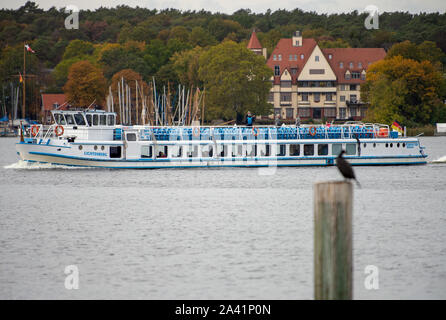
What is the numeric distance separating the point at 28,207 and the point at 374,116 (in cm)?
8546

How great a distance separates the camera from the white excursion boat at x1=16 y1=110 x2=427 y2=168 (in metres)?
62.8

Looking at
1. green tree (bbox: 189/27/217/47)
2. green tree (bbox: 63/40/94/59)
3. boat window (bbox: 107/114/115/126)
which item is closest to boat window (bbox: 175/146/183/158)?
boat window (bbox: 107/114/115/126)

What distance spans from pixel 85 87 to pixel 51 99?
1091 inches

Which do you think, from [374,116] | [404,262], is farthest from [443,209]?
[374,116]

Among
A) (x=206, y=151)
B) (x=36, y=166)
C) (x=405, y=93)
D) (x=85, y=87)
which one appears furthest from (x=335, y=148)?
(x=85, y=87)

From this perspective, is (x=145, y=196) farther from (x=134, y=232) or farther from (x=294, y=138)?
(x=294, y=138)

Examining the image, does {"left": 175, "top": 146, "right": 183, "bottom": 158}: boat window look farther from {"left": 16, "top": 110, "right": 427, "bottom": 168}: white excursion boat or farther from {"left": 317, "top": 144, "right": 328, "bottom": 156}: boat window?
{"left": 317, "top": 144, "right": 328, "bottom": 156}: boat window

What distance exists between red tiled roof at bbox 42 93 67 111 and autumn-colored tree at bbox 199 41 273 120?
46290 mm

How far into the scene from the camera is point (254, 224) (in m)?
38.7

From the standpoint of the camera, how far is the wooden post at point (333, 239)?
1533 centimetres

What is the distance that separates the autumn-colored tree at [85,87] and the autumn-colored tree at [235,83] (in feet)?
75.3

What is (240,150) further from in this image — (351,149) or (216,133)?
(351,149)

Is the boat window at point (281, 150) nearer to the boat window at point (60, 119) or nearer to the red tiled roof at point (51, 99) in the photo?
the boat window at point (60, 119)

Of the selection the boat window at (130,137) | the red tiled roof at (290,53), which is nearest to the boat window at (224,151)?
the boat window at (130,137)
